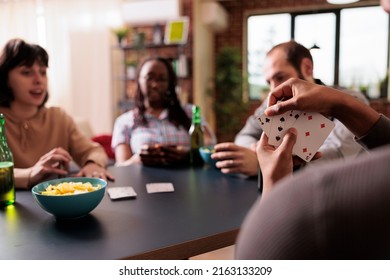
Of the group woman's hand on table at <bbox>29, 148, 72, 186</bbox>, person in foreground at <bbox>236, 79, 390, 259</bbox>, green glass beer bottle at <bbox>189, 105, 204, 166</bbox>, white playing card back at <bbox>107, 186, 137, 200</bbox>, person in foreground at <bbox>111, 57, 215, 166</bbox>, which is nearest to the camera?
person in foreground at <bbox>236, 79, 390, 259</bbox>

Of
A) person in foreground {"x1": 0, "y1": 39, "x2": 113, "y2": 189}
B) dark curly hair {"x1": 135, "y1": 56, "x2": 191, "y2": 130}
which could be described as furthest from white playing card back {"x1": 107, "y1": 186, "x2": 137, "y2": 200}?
dark curly hair {"x1": 135, "y1": 56, "x2": 191, "y2": 130}

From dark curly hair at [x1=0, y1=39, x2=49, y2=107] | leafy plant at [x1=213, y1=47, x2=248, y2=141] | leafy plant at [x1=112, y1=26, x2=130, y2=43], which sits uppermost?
leafy plant at [x1=112, y1=26, x2=130, y2=43]

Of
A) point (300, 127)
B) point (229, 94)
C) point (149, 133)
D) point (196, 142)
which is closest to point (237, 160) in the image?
point (196, 142)

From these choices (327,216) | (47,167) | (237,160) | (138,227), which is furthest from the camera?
(237,160)

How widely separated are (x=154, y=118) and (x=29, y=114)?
75 cm

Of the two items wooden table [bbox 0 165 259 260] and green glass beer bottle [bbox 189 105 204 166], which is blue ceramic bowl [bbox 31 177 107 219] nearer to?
wooden table [bbox 0 165 259 260]

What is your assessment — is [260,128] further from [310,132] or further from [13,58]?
[13,58]

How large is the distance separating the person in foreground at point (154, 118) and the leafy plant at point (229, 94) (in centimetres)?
301

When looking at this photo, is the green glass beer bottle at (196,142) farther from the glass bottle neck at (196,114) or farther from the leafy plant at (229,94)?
the leafy plant at (229,94)

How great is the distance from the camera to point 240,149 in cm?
135

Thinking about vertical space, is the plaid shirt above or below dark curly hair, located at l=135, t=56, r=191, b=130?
below

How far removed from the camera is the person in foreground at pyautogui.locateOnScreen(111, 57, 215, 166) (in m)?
2.10

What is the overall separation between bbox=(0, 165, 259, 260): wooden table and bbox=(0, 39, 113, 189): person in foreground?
45 centimetres

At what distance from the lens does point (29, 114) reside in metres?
1.66
